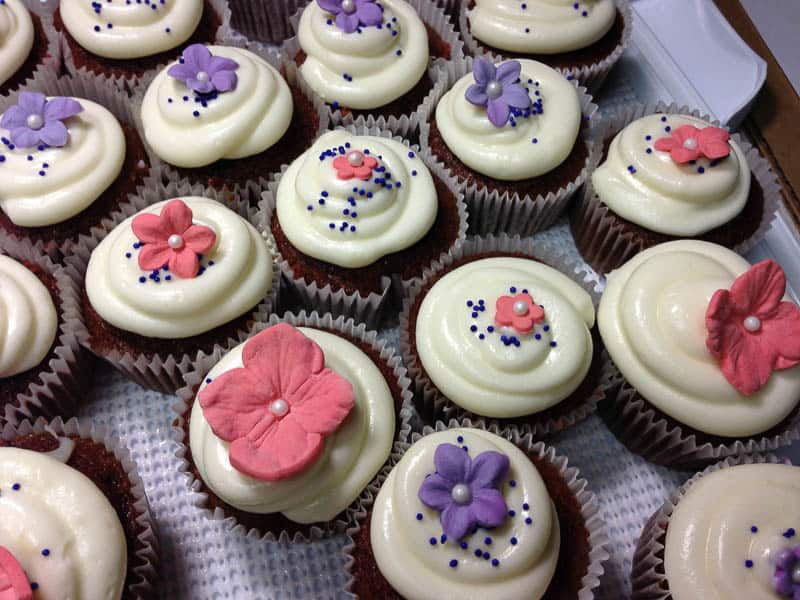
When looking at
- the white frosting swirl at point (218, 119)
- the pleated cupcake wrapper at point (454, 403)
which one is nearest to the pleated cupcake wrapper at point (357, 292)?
the pleated cupcake wrapper at point (454, 403)

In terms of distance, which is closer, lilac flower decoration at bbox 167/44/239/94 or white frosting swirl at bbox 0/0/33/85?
lilac flower decoration at bbox 167/44/239/94

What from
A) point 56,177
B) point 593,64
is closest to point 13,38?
point 56,177

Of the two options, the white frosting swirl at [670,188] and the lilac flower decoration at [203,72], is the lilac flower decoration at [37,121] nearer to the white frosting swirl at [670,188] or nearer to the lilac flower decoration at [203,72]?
the lilac flower decoration at [203,72]

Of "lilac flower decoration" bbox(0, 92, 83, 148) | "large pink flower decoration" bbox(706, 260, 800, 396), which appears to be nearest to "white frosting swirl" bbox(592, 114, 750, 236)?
"large pink flower decoration" bbox(706, 260, 800, 396)

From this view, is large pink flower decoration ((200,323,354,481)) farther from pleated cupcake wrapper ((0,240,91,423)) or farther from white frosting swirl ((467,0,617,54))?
white frosting swirl ((467,0,617,54))

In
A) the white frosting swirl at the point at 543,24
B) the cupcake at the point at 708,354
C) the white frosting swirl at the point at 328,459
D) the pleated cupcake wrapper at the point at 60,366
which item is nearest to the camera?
the white frosting swirl at the point at 328,459

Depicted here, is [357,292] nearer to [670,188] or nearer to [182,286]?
[182,286]

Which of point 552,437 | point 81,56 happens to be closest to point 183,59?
point 81,56
